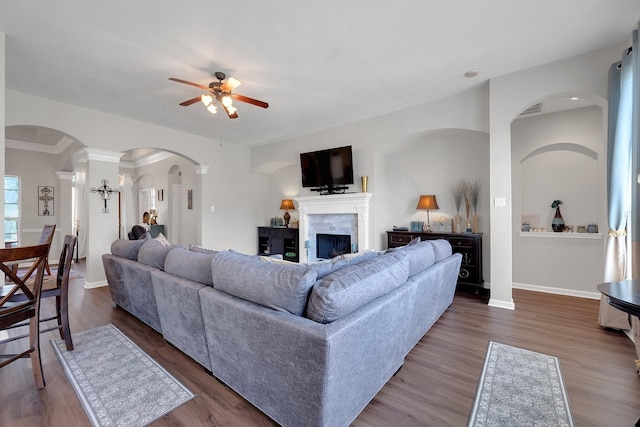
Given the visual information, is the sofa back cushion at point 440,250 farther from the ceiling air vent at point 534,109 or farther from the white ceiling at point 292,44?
the ceiling air vent at point 534,109

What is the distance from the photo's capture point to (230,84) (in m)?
3.02

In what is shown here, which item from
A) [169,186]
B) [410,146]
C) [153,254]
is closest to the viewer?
[153,254]

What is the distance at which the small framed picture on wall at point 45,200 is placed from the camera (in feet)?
21.6

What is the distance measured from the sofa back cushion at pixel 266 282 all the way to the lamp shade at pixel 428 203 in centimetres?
341

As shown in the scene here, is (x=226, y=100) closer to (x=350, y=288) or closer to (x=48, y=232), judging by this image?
(x=350, y=288)

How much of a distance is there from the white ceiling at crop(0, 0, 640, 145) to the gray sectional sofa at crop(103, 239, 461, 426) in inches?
79.2

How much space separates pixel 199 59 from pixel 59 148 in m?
6.39

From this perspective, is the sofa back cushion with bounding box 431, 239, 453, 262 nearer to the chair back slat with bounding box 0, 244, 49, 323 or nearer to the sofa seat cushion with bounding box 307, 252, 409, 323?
the sofa seat cushion with bounding box 307, 252, 409, 323

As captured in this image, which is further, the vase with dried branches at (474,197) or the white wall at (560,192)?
the vase with dried branches at (474,197)

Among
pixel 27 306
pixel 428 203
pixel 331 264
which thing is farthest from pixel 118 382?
pixel 428 203

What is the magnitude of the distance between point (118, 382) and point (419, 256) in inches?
96.0

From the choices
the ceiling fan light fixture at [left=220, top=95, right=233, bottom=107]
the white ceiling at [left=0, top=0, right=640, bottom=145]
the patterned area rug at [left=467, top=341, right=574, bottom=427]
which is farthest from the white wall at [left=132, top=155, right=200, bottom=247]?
the patterned area rug at [left=467, top=341, right=574, bottom=427]

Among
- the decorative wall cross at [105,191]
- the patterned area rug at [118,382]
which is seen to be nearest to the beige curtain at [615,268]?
the patterned area rug at [118,382]

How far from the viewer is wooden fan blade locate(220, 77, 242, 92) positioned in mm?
2959
